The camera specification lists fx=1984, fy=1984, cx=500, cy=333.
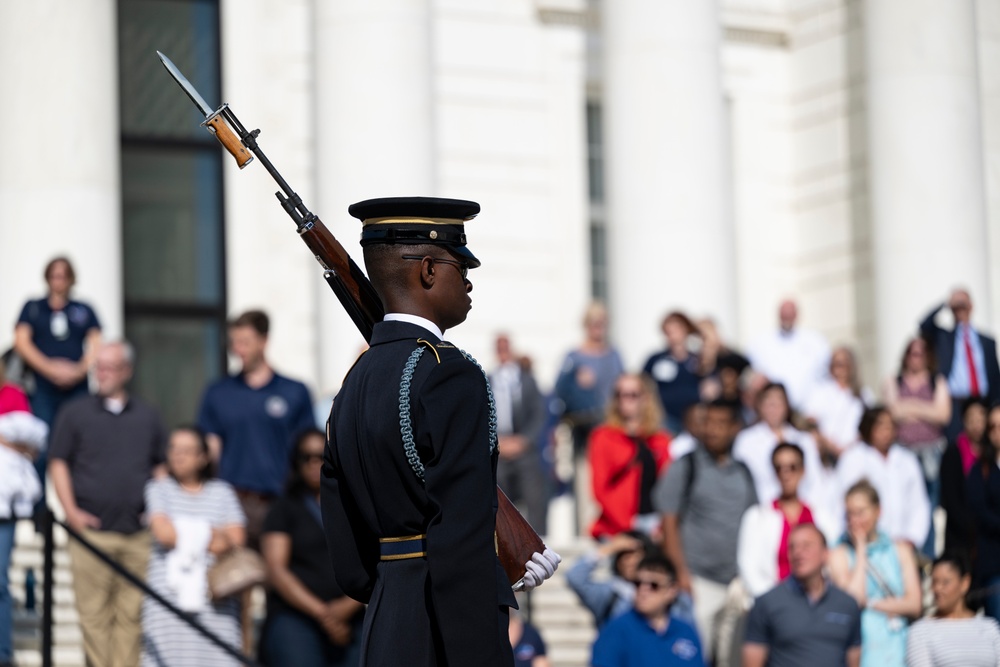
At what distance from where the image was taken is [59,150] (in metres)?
14.7

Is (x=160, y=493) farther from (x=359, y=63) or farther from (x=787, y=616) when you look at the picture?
(x=359, y=63)

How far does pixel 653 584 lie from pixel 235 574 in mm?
2067

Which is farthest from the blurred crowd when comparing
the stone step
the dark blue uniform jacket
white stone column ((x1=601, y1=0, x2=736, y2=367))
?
the dark blue uniform jacket

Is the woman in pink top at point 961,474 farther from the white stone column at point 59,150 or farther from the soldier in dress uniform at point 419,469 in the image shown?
the white stone column at point 59,150

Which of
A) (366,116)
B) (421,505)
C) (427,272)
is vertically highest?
(366,116)

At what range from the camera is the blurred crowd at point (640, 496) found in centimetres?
988

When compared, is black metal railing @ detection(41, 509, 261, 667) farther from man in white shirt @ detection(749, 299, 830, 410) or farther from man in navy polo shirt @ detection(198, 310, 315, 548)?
man in white shirt @ detection(749, 299, 830, 410)

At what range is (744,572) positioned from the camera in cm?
1098

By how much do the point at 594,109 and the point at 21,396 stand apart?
871 cm

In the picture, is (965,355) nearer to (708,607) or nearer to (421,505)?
(708,607)

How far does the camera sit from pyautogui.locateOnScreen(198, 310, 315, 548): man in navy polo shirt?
37.8ft

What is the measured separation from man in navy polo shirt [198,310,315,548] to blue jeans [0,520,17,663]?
1520 mm

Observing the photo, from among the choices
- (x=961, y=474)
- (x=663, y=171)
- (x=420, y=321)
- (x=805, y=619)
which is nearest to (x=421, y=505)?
(x=420, y=321)

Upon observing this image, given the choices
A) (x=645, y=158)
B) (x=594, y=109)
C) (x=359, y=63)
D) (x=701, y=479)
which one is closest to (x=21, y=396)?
(x=701, y=479)
